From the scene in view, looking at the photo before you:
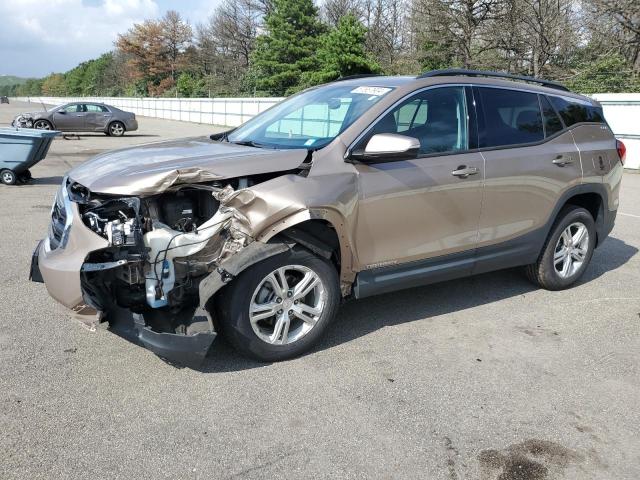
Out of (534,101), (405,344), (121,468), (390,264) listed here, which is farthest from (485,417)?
(534,101)

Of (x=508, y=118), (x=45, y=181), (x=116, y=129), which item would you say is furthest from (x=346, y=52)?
(x=508, y=118)

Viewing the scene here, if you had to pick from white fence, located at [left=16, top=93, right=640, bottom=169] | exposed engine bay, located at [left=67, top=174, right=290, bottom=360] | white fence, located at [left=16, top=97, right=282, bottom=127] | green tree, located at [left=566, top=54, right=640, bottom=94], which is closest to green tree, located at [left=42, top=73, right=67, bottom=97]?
white fence, located at [left=16, top=93, right=640, bottom=169]

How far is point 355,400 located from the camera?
3.31 metres

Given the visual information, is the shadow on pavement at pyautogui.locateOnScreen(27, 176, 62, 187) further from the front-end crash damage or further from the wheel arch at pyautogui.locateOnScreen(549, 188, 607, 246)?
the wheel arch at pyautogui.locateOnScreen(549, 188, 607, 246)

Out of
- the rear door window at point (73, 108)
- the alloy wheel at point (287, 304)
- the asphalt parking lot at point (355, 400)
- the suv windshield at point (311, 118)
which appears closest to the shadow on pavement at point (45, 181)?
the asphalt parking lot at point (355, 400)

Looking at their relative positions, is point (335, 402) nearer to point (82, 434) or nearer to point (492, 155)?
point (82, 434)

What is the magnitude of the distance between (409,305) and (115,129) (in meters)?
23.1

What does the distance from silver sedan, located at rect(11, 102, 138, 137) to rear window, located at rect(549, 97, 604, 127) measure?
22.8m

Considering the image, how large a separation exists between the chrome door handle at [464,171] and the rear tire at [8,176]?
9212mm

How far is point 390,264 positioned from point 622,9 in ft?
77.9

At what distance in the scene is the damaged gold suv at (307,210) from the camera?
3.31m

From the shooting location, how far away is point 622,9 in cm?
2242

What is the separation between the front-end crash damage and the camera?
10.6 ft

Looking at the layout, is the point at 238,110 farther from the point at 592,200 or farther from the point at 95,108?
the point at 592,200
